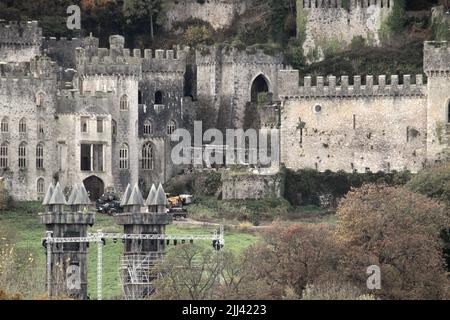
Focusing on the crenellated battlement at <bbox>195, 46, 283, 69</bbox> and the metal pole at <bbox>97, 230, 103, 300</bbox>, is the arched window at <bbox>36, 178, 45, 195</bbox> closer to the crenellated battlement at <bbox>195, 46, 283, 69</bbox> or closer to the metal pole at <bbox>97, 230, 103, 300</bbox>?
the crenellated battlement at <bbox>195, 46, 283, 69</bbox>

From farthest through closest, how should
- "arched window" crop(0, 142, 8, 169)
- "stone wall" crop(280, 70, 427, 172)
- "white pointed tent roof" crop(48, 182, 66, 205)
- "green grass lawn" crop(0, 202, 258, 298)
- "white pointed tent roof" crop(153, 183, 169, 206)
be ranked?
"stone wall" crop(280, 70, 427, 172)
"arched window" crop(0, 142, 8, 169)
"white pointed tent roof" crop(153, 183, 169, 206)
"white pointed tent roof" crop(48, 182, 66, 205)
"green grass lawn" crop(0, 202, 258, 298)

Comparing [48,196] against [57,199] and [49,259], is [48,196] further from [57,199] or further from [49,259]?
[49,259]

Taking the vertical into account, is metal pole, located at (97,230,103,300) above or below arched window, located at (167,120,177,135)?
below

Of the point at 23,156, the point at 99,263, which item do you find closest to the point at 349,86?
the point at 23,156

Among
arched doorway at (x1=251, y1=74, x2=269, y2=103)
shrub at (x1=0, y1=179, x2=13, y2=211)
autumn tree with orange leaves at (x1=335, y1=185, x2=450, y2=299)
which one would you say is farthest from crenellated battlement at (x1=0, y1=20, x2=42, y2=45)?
autumn tree with orange leaves at (x1=335, y1=185, x2=450, y2=299)
